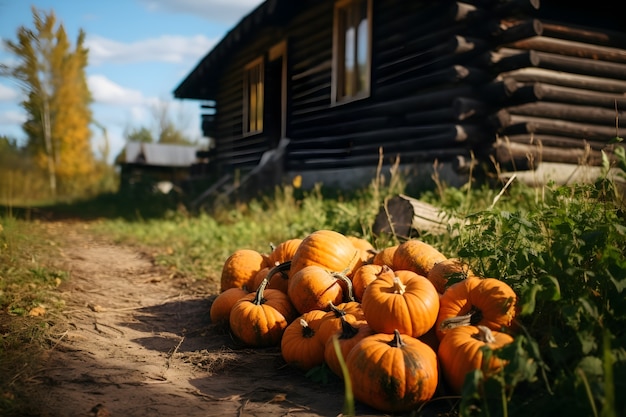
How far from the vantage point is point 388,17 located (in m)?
7.89

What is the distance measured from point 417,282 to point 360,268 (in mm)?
630

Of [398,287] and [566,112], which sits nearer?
[398,287]

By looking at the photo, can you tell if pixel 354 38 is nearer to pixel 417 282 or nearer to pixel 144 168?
pixel 417 282

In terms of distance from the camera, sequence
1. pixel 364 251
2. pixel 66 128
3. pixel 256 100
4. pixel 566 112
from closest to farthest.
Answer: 1. pixel 364 251
2. pixel 566 112
3. pixel 256 100
4. pixel 66 128

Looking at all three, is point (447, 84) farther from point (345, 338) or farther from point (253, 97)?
point (253, 97)

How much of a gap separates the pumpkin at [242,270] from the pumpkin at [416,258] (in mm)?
1067

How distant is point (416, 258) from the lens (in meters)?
3.10

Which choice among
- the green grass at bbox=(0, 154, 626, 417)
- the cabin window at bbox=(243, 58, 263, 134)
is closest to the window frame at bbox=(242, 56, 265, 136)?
the cabin window at bbox=(243, 58, 263, 134)

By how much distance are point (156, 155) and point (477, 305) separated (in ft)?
95.3

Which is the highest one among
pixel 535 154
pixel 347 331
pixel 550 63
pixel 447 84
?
pixel 550 63

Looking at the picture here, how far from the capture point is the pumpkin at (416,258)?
10.1 ft

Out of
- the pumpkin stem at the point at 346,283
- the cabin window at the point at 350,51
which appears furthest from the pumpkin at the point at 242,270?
the cabin window at the point at 350,51

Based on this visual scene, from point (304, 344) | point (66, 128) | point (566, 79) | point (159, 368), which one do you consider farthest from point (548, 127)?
point (66, 128)

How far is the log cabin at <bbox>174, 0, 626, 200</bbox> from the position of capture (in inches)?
245
